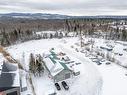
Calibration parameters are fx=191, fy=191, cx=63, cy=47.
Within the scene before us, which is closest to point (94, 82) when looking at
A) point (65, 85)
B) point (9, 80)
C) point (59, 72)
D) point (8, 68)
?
point (65, 85)

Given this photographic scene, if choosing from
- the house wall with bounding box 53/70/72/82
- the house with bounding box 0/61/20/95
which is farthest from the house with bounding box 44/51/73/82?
the house with bounding box 0/61/20/95

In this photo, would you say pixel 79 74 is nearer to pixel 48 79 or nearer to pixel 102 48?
pixel 48 79

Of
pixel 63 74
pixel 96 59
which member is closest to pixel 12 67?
pixel 63 74

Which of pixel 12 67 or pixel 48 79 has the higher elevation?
pixel 12 67

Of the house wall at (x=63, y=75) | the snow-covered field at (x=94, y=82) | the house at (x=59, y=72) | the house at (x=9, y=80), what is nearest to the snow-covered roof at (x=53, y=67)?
the house at (x=59, y=72)

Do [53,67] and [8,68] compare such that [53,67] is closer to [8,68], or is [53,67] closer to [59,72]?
[59,72]

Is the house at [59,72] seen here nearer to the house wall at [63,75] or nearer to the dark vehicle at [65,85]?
the house wall at [63,75]
